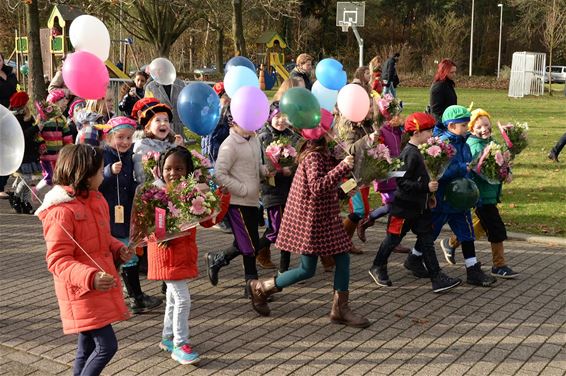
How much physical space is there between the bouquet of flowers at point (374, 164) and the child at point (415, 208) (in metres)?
0.58

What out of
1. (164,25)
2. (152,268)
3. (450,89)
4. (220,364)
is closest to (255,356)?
(220,364)

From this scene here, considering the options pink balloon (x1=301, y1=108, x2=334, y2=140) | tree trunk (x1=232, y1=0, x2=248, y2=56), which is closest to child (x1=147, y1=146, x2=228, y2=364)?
pink balloon (x1=301, y1=108, x2=334, y2=140)

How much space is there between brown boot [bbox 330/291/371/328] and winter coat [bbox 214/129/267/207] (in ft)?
4.00

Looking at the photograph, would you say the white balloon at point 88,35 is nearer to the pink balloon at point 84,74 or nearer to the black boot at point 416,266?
the pink balloon at point 84,74

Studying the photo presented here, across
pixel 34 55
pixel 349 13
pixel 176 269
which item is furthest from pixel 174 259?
pixel 349 13

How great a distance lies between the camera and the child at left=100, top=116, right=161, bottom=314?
598cm

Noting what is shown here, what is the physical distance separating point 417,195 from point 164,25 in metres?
38.7

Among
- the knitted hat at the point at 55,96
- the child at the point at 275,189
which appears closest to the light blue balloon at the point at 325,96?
the child at the point at 275,189

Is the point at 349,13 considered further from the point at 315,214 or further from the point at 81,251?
the point at 81,251

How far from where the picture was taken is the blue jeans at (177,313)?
16.6 feet

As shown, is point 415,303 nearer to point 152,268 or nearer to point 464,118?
point 464,118

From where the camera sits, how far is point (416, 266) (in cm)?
729

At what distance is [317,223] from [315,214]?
7 centimetres

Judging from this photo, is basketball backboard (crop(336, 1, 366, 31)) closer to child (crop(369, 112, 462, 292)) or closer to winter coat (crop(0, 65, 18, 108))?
winter coat (crop(0, 65, 18, 108))
